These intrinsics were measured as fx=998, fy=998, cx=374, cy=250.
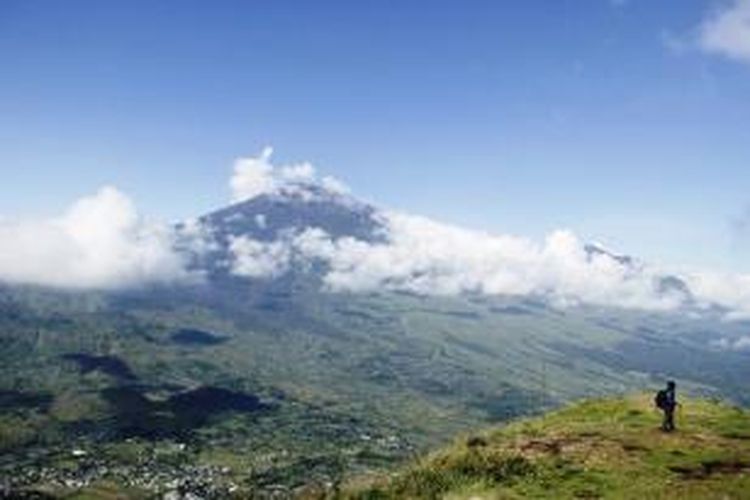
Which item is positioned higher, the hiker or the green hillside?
the hiker

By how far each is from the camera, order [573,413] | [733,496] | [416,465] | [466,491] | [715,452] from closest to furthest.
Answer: [733,496]
[466,491]
[715,452]
[416,465]
[573,413]

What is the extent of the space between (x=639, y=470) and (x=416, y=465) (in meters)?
12.2

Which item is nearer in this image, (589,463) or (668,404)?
(589,463)

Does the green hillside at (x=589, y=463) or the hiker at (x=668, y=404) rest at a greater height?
the hiker at (x=668, y=404)

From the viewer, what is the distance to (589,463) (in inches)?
1885

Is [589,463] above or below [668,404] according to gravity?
below

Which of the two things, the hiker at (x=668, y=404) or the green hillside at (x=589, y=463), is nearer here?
the green hillside at (x=589, y=463)

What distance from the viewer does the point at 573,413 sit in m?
61.5

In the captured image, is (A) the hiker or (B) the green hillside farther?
(A) the hiker

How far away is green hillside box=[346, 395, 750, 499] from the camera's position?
145 feet

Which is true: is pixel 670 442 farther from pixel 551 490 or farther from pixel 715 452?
pixel 551 490

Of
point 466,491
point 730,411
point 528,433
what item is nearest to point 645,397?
point 730,411

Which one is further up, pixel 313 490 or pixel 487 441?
pixel 487 441

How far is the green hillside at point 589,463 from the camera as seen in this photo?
44.2 m
